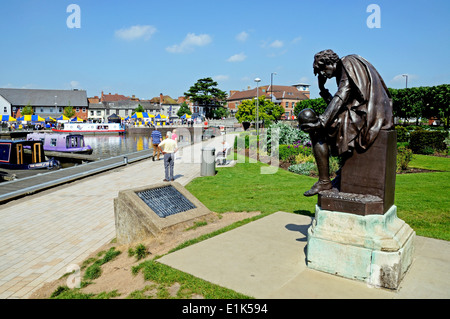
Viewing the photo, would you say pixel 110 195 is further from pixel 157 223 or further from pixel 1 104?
pixel 1 104

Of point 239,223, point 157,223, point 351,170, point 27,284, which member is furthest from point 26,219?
point 351,170

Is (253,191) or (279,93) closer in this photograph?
(253,191)

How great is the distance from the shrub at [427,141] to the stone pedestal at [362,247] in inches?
755

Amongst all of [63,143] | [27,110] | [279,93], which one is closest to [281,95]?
[279,93]

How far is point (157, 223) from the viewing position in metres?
6.02

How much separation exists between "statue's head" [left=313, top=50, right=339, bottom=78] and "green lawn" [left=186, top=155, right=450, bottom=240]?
363cm

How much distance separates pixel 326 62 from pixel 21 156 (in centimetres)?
2157

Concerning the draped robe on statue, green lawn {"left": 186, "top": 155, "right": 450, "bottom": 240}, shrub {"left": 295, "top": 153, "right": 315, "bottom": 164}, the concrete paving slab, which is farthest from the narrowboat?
the draped robe on statue

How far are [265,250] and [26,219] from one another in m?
6.68

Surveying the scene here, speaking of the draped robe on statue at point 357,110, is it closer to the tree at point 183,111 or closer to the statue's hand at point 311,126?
the statue's hand at point 311,126

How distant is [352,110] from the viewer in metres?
4.09

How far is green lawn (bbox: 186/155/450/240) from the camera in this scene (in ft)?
22.6

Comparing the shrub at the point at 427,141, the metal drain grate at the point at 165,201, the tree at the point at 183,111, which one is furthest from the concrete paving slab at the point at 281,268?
the tree at the point at 183,111

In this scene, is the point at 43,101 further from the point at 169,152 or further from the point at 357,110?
the point at 357,110
